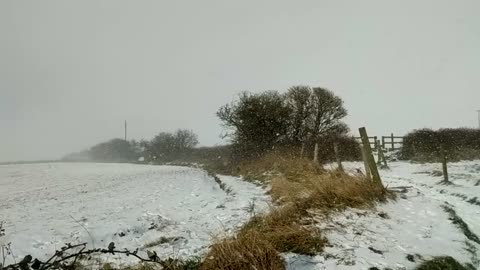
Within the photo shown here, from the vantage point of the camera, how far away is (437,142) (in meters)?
26.4

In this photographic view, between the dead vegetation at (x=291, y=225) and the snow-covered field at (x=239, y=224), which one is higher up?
the dead vegetation at (x=291, y=225)

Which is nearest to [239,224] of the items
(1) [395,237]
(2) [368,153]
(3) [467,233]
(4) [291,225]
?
(4) [291,225]

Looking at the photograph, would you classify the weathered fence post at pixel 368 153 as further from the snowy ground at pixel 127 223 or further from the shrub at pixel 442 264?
the shrub at pixel 442 264

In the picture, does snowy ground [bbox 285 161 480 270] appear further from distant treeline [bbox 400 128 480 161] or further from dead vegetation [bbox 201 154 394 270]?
distant treeline [bbox 400 128 480 161]

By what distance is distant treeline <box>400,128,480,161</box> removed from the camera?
84.1 feet

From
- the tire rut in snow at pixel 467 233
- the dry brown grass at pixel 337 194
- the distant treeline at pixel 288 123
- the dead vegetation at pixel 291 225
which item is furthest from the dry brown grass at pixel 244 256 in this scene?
the distant treeline at pixel 288 123

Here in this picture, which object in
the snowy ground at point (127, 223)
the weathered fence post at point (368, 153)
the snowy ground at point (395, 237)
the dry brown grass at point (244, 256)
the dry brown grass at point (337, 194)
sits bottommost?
the snowy ground at point (127, 223)

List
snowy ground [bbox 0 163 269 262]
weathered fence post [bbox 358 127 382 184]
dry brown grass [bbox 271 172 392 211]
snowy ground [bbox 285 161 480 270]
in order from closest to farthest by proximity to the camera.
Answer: snowy ground [bbox 285 161 480 270] < snowy ground [bbox 0 163 269 262] < dry brown grass [bbox 271 172 392 211] < weathered fence post [bbox 358 127 382 184]

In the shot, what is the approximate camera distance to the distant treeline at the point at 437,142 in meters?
25.6

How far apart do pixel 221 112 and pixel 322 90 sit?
9319 mm

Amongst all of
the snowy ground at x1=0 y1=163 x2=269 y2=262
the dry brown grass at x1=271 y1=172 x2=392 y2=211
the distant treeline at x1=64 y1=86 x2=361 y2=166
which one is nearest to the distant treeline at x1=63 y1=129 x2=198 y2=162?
the distant treeline at x1=64 y1=86 x2=361 y2=166

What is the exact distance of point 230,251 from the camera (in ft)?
14.0

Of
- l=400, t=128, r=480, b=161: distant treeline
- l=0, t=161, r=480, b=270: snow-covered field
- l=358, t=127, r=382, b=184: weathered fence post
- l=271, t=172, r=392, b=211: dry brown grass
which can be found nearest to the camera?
l=0, t=161, r=480, b=270: snow-covered field

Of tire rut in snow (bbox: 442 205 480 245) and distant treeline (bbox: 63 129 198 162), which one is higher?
distant treeline (bbox: 63 129 198 162)
